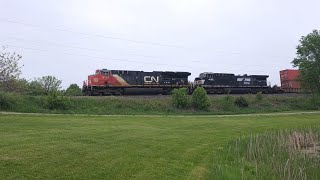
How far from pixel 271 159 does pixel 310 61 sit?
56515mm

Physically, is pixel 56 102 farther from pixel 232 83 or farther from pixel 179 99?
pixel 232 83

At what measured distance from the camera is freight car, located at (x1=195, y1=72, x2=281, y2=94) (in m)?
52.8

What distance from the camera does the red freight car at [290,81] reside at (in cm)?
6216

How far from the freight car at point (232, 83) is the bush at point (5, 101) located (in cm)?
2632

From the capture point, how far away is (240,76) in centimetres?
5538

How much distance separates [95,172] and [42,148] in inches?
112

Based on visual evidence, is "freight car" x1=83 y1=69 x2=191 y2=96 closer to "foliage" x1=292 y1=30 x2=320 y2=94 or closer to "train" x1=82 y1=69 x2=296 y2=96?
"train" x1=82 y1=69 x2=296 y2=96

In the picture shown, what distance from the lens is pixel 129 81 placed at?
4609 cm

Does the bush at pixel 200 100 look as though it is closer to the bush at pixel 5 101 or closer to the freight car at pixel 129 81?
the freight car at pixel 129 81

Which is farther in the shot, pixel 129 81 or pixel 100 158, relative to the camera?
pixel 129 81

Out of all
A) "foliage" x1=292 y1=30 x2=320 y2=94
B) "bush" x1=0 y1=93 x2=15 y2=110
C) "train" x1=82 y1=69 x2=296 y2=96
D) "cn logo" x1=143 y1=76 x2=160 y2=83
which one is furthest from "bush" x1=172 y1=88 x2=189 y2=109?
"foliage" x1=292 y1=30 x2=320 y2=94

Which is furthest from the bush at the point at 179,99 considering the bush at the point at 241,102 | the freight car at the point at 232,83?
the freight car at the point at 232,83

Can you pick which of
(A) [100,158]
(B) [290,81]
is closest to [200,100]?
(B) [290,81]

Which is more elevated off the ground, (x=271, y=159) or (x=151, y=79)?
(x=151, y=79)
